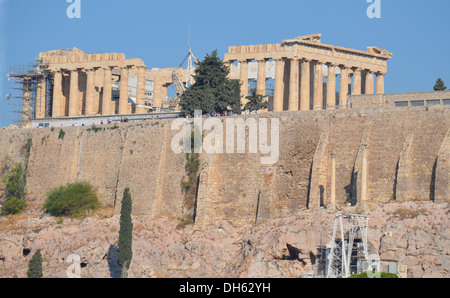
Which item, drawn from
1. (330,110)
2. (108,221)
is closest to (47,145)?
(108,221)

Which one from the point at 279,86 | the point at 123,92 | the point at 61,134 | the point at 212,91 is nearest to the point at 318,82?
the point at 279,86

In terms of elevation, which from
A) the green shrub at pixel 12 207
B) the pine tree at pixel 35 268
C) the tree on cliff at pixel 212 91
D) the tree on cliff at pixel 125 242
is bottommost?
the pine tree at pixel 35 268

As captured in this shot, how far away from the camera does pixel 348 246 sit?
5672 centimetres

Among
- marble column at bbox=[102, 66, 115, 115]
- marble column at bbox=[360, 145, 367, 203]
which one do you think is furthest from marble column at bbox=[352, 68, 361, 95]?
marble column at bbox=[360, 145, 367, 203]

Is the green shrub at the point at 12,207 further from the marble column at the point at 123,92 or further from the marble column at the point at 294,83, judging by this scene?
the marble column at the point at 294,83

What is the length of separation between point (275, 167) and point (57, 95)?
27868 millimetres

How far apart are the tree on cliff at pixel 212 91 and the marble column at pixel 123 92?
25.0 ft

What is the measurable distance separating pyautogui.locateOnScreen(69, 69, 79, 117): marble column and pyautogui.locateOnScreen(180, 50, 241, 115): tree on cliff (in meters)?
11.5

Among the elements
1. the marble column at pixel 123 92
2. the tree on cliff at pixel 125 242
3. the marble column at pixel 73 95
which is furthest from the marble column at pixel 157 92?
the tree on cliff at pixel 125 242

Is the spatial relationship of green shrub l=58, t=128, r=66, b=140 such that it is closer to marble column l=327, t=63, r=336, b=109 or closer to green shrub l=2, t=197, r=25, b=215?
green shrub l=2, t=197, r=25, b=215

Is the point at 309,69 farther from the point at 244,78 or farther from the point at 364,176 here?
the point at 364,176

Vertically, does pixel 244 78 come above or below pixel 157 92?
above

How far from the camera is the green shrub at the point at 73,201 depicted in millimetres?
72125

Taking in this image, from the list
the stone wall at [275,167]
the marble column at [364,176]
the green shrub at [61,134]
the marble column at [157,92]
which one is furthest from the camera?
the marble column at [157,92]
